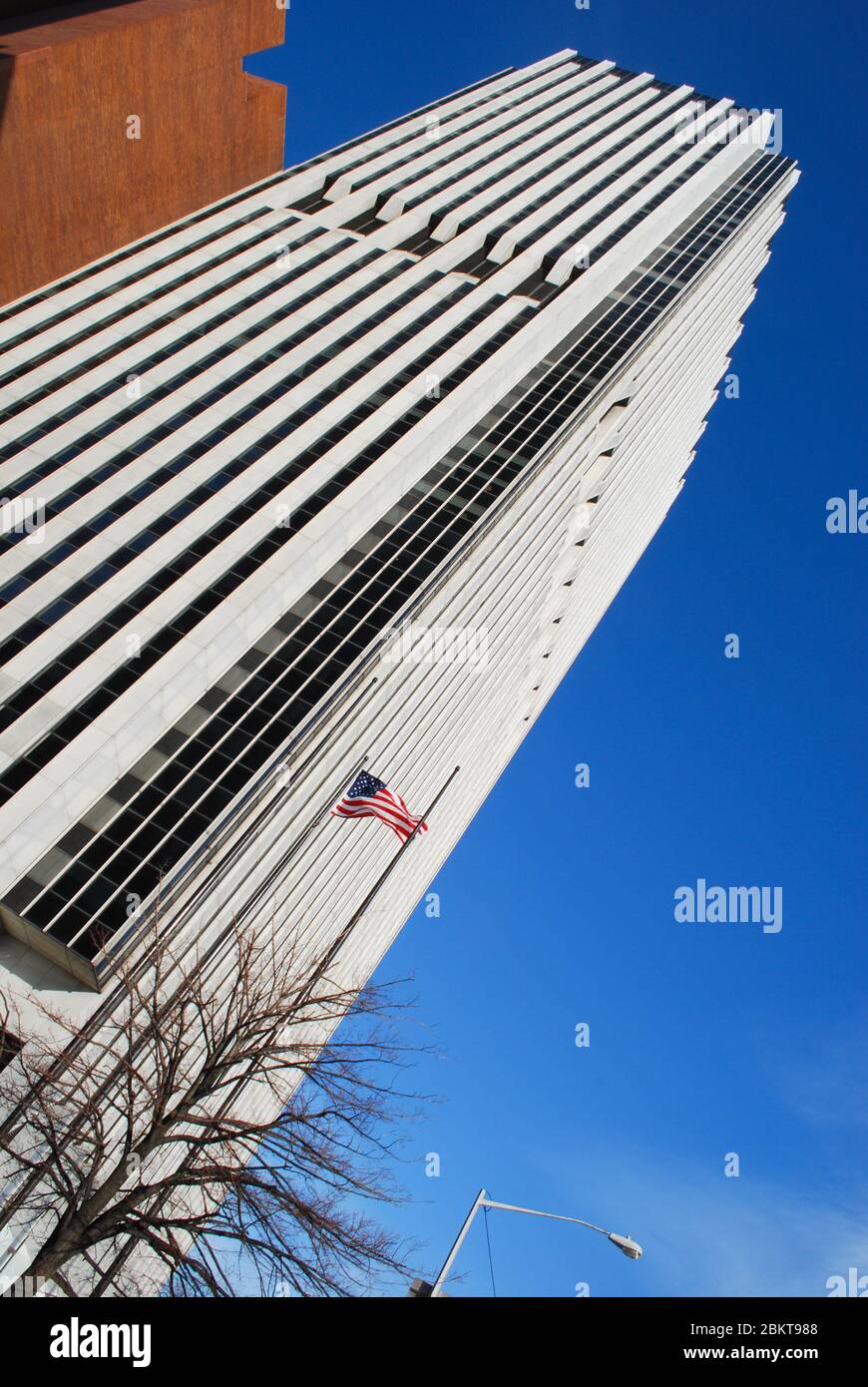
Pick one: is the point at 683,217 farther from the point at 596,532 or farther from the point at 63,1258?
the point at 63,1258

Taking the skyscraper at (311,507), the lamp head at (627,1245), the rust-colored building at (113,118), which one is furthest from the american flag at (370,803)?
the rust-colored building at (113,118)

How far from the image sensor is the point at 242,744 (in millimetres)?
32969

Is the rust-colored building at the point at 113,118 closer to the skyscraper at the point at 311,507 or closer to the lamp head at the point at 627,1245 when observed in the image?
the skyscraper at the point at 311,507

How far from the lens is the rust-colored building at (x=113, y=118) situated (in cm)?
4234

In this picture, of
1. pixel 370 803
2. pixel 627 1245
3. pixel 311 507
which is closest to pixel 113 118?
pixel 311 507

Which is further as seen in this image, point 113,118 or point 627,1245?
point 113,118

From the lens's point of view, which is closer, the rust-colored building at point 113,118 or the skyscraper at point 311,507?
the skyscraper at point 311,507

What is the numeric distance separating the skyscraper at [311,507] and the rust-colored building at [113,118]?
193 centimetres

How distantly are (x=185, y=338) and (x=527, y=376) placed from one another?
64.4 ft

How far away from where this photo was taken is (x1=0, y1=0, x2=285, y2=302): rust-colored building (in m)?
42.3

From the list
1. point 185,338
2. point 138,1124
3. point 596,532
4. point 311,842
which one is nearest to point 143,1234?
point 138,1124

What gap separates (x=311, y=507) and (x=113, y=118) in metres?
24.9

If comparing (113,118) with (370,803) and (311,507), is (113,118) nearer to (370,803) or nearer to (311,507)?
(311,507)

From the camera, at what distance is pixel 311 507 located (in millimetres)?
40594
